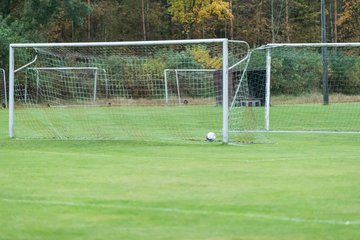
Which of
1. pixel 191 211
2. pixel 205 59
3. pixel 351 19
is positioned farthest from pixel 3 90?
pixel 351 19

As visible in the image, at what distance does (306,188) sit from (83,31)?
62315 millimetres

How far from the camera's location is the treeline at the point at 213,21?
68250 millimetres

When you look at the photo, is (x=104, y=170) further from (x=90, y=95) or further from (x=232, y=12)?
(x=232, y=12)

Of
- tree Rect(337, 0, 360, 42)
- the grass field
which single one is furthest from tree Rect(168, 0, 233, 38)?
the grass field

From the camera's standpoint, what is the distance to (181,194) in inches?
420

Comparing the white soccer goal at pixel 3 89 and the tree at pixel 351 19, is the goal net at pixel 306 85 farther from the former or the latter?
the tree at pixel 351 19

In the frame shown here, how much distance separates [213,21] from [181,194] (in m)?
60.7

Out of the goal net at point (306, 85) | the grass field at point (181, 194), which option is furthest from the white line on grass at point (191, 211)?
the goal net at point (306, 85)

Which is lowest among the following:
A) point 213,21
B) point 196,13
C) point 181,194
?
point 181,194

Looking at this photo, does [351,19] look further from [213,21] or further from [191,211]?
[191,211]

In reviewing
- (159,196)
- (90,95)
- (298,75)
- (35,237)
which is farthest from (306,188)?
(298,75)

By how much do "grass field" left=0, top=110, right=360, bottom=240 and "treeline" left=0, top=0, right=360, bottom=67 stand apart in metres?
51.1

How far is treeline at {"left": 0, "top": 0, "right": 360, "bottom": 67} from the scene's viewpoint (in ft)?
224

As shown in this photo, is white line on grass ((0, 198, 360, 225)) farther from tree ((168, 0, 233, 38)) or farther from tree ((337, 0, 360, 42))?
tree ((337, 0, 360, 42))
